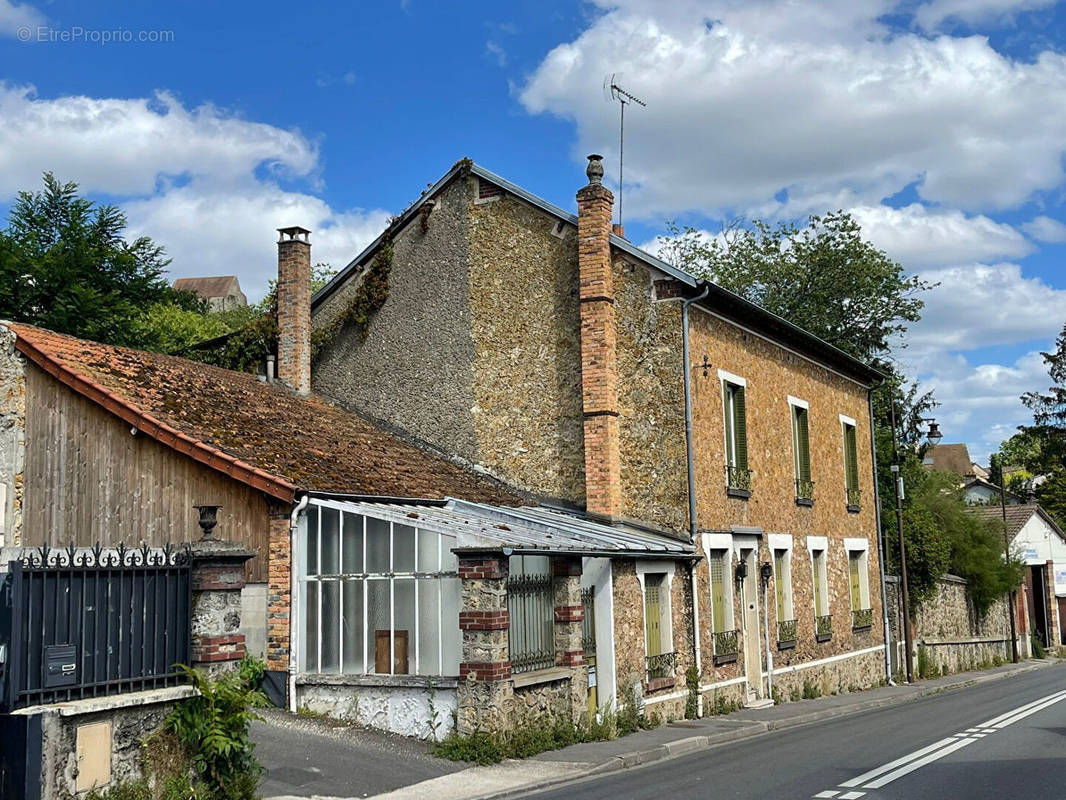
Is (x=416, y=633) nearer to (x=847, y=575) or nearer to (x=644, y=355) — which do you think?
(x=644, y=355)

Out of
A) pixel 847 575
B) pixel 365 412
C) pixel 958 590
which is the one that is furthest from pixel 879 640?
pixel 365 412

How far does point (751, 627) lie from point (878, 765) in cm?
790

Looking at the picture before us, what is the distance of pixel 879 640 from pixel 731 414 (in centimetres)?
A: 931

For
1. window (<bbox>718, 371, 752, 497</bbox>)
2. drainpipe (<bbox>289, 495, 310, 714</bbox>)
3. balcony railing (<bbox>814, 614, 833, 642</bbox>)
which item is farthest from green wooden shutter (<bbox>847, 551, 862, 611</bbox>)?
drainpipe (<bbox>289, 495, 310, 714</bbox>)

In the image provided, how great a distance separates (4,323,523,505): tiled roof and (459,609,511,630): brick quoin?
266 centimetres

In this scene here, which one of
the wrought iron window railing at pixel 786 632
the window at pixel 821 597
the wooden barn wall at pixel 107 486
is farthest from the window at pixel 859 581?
the wooden barn wall at pixel 107 486

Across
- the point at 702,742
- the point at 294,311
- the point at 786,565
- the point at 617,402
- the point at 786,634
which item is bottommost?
the point at 702,742

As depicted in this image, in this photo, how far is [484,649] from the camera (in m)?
12.2

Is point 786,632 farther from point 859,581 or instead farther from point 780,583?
point 859,581

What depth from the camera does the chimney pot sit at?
60.0 ft

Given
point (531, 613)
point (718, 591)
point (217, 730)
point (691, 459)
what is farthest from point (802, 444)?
point (217, 730)

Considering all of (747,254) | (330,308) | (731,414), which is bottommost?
(731,414)

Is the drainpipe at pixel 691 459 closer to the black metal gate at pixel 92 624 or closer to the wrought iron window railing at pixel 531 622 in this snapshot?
the wrought iron window railing at pixel 531 622

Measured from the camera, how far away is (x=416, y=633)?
1298 centimetres
